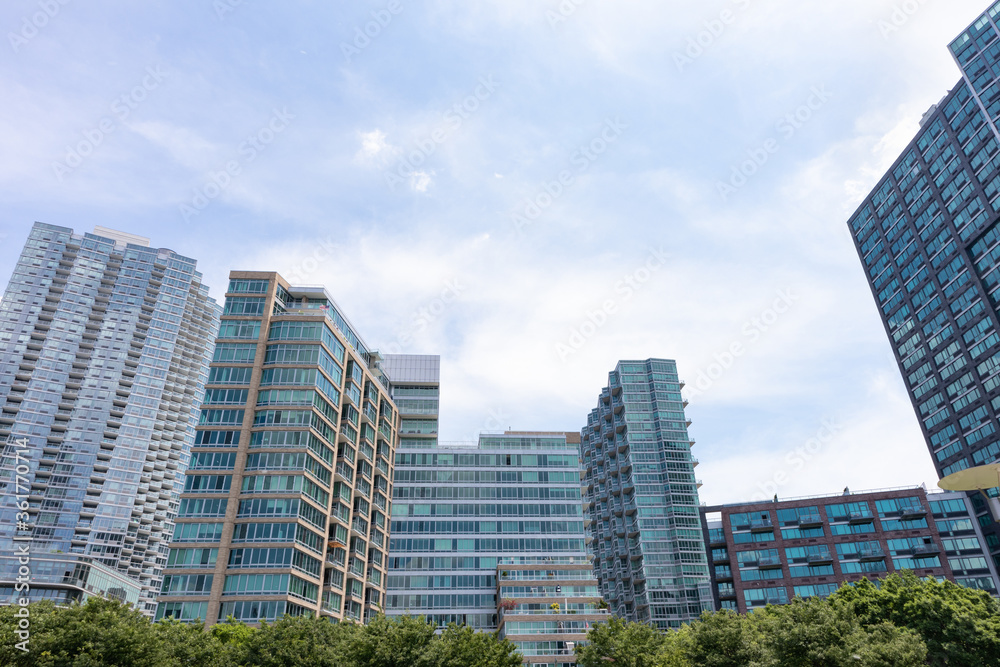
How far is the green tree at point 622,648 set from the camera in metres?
47.5

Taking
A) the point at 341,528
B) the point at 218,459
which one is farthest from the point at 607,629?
the point at 218,459

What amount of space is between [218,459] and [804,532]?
88.5 m

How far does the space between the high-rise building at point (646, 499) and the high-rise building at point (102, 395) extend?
94.1 meters

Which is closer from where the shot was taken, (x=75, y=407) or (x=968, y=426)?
(x=968, y=426)

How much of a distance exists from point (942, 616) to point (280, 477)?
2507 inches

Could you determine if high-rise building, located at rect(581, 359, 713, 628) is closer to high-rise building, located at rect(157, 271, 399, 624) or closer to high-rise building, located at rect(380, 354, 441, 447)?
high-rise building, located at rect(380, 354, 441, 447)

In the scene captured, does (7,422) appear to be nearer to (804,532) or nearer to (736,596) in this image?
(736,596)

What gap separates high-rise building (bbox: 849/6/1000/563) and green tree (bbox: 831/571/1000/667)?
55670 mm

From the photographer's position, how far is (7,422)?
141750 mm

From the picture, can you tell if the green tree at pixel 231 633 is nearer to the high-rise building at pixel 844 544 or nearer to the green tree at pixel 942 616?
the green tree at pixel 942 616

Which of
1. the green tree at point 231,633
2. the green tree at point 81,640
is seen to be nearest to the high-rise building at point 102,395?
the green tree at point 231,633

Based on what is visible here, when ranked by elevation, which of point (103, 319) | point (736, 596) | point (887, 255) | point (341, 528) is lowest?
point (736, 596)

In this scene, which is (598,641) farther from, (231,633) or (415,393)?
(415,393)

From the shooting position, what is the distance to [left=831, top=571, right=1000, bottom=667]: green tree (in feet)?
153
